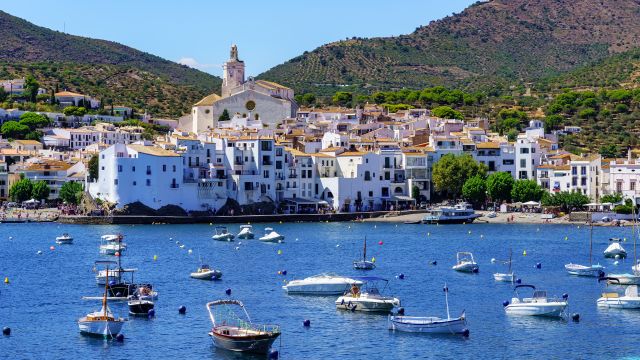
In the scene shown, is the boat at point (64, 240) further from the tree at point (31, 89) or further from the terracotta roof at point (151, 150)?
the tree at point (31, 89)

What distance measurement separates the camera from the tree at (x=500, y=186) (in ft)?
331

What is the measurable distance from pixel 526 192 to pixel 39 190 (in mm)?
40876

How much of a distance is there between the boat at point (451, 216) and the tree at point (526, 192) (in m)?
6.14

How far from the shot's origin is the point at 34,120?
133 metres

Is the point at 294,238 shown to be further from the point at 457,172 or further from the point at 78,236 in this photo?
the point at 457,172

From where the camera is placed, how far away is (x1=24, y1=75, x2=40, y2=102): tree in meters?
151

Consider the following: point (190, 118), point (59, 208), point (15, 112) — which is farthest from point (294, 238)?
point (15, 112)

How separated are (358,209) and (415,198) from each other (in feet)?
18.9

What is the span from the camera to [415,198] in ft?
345

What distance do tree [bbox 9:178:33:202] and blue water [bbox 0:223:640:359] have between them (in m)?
18.1

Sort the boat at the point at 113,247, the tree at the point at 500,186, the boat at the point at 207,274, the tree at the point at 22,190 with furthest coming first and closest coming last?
the tree at the point at 22,190, the tree at the point at 500,186, the boat at the point at 113,247, the boat at the point at 207,274

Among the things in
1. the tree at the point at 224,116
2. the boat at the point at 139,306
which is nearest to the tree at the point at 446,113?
the tree at the point at 224,116

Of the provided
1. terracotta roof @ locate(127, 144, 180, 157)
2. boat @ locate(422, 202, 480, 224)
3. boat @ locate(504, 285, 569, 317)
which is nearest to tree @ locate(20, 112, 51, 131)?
terracotta roof @ locate(127, 144, 180, 157)

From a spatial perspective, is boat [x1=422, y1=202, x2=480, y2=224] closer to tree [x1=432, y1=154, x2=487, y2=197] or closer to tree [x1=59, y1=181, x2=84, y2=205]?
tree [x1=432, y1=154, x2=487, y2=197]
